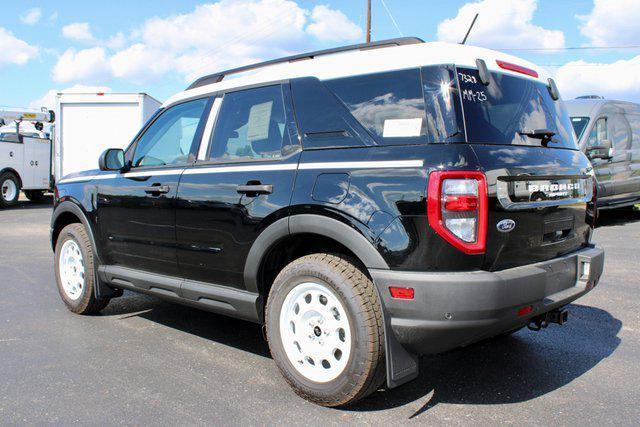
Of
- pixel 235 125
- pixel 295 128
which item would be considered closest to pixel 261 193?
pixel 295 128

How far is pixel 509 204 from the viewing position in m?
2.81

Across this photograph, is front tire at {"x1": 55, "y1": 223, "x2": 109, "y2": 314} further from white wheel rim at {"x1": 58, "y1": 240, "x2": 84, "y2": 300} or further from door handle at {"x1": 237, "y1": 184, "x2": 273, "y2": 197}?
door handle at {"x1": 237, "y1": 184, "x2": 273, "y2": 197}

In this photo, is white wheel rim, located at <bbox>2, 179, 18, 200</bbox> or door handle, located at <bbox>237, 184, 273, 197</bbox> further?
white wheel rim, located at <bbox>2, 179, 18, 200</bbox>

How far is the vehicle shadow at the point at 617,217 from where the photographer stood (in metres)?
11.8

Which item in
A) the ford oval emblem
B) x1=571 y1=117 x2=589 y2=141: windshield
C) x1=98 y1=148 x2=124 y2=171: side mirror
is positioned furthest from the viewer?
x1=571 y1=117 x2=589 y2=141: windshield

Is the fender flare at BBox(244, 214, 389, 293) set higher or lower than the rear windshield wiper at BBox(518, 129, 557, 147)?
lower

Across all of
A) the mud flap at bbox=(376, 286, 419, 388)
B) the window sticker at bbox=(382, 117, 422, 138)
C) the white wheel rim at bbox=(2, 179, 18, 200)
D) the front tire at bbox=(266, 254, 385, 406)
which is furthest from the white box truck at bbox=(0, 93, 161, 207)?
the mud flap at bbox=(376, 286, 419, 388)

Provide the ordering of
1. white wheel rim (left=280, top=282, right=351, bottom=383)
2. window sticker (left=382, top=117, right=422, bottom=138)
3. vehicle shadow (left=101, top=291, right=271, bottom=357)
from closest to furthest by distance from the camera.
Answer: window sticker (left=382, top=117, right=422, bottom=138) < white wheel rim (left=280, top=282, right=351, bottom=383) < vehicle shadow (left=101, top=291, right=271, bottom=357)

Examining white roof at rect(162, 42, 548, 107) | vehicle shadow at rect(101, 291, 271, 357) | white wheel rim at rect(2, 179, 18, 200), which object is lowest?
vehicle shadow at rect(101, 291, 271, 357)

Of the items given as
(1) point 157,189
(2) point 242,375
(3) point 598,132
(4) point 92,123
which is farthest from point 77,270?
(4) point 92,123

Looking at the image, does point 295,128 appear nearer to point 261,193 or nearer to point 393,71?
point 261,193

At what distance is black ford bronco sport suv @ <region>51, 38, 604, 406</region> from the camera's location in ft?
8.91

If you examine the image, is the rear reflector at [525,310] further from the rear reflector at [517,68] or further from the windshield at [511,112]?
the rear reflector at [517,68]

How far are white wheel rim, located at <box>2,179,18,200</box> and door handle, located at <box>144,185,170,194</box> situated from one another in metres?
14.6
